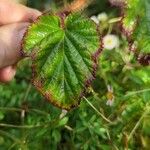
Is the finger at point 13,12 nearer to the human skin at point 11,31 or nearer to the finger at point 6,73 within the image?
the human skin at point 11,31

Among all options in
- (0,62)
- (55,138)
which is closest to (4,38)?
(0,62)

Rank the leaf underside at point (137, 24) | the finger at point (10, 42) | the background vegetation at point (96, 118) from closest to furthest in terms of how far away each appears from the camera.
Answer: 1. the leaf underside at point (137, 24)
2. the finger at point (10, 42)
3. the background vegetation at point (96, 118)

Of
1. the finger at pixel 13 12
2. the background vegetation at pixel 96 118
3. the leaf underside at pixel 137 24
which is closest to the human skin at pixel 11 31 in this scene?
the finger at pixel 13 12

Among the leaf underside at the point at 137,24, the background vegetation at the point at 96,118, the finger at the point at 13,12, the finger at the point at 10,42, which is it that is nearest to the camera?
the leaf underside at the point at 137,24

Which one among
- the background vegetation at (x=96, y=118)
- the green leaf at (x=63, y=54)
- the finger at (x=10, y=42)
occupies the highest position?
the green leaf at (x=63, y=54)

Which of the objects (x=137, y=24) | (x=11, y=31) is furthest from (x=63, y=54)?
(x=11, y=31)

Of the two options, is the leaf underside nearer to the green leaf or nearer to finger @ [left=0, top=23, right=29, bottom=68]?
the green leaf

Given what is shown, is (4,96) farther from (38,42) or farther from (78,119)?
(38,42)
